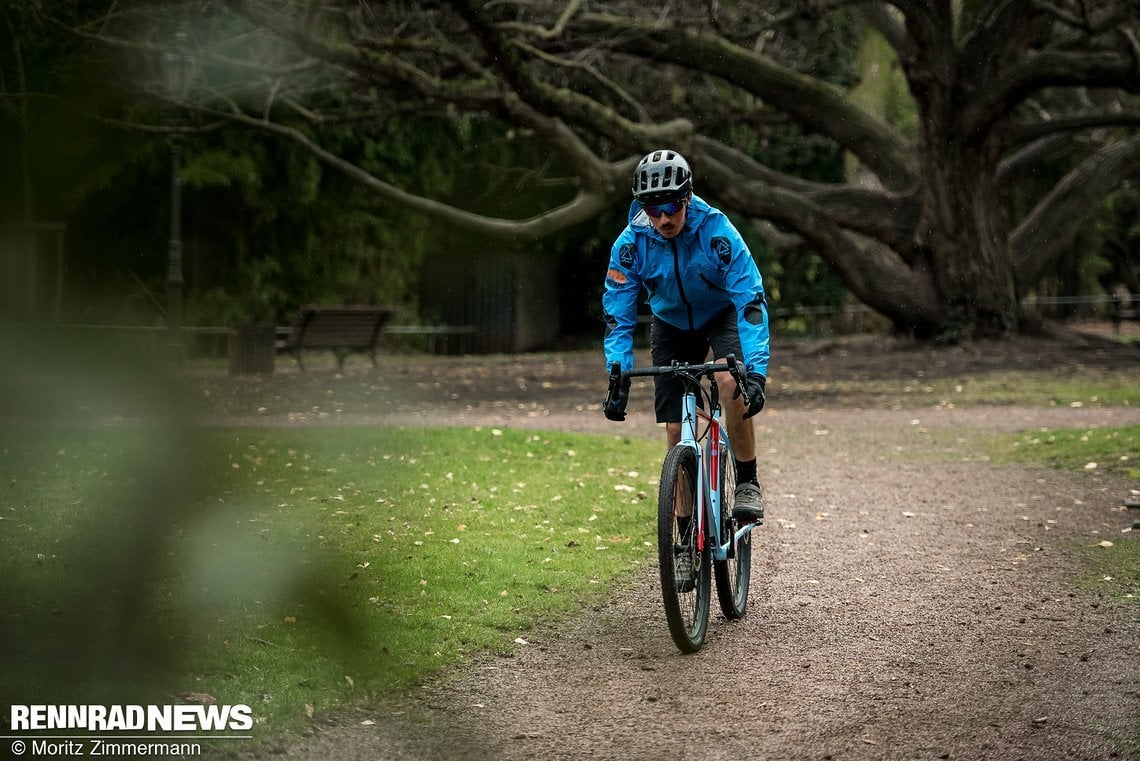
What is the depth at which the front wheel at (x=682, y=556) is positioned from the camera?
4.39 meters

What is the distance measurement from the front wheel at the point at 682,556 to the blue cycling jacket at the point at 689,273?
44 cm

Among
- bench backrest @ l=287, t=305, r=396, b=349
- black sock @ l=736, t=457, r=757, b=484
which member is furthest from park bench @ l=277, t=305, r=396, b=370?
black sock @ l=736, t=457, r=757, b=484

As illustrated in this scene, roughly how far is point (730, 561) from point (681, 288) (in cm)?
115

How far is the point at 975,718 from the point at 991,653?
0.92 m

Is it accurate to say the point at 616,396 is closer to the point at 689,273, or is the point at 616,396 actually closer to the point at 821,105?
the point at 689,273

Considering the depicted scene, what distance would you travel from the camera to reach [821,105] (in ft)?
65.2

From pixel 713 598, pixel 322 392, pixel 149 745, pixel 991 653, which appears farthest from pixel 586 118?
pixel 149 745

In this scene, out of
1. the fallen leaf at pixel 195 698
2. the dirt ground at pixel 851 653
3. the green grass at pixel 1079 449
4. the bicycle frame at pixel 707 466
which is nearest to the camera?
the fallen leaf at pixel 195 698

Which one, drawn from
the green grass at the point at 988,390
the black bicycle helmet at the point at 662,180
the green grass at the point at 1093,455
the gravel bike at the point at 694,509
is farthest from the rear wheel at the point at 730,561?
the green grass at the point at 988,390

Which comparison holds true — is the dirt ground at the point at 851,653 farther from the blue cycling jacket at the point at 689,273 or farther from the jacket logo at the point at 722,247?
the jacket logo at the point at 722,247

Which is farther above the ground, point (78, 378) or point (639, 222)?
point (639, 222)

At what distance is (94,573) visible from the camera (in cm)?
115

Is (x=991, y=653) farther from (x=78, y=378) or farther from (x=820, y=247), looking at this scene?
(x=820, y=247)
